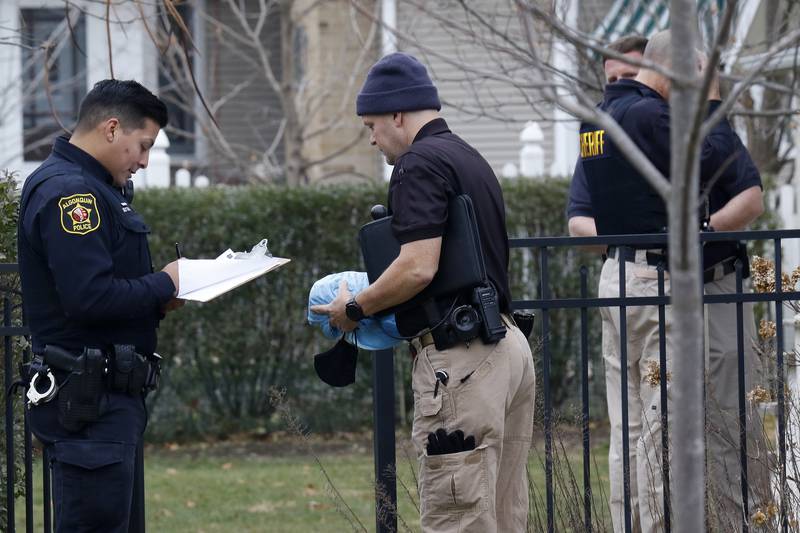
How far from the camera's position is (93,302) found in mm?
3461

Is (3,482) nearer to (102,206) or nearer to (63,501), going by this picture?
(63,501)

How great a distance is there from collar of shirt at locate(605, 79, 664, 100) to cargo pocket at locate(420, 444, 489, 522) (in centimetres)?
188

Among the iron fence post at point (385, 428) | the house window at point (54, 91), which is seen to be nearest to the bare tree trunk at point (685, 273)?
the iron fence post at point (385, 428)

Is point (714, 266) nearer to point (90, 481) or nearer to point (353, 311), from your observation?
point (353, 311)

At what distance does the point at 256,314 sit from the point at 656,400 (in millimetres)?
4499

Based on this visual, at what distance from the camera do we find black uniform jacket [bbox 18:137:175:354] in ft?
11.4

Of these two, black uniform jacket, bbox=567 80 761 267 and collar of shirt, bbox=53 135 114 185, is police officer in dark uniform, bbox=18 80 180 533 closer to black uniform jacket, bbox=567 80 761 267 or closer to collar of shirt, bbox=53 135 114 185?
collar of shirt, bbox=53 135 114 185

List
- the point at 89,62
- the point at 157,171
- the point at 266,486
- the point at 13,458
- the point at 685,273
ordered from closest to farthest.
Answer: the point at 685,273
the point at 13,458
the point at 266,486
the point at 157,171
the point at 89,62

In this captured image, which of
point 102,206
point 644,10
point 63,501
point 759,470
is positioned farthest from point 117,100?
point 644,10

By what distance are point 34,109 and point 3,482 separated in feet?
41.4

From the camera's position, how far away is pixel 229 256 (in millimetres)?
3875

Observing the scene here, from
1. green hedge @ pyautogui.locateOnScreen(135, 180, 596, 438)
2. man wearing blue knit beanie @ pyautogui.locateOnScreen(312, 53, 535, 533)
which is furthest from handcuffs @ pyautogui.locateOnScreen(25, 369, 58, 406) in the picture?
green hedge @ pyautogui.locateOnScreen(135, 180, 596, 438)

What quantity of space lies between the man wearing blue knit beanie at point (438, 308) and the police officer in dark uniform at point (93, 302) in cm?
61

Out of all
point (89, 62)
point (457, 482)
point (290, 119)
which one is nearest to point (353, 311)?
point (457, 482)
